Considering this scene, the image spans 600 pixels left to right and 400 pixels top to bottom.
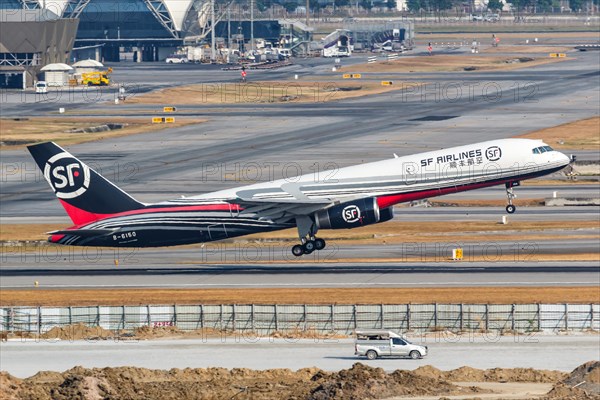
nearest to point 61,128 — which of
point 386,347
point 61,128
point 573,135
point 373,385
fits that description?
point 61,128

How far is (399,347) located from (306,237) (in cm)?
2480

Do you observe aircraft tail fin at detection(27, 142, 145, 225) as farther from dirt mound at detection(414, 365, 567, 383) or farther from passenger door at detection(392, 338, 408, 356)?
dirt mound at detection(414, 365, 567, 383)

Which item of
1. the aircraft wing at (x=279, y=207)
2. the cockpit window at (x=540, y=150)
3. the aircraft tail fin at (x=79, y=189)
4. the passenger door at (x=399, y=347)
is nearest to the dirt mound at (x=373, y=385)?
the passenger door at (x=399, y=347)

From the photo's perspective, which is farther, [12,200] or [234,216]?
[12,200]

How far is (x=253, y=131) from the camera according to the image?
17988 cm

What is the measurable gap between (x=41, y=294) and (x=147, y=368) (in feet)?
70.0

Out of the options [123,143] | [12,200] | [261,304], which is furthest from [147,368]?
[123,143]

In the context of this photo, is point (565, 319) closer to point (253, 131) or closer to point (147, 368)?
point (147, 368)

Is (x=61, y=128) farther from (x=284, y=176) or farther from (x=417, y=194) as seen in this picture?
(x=417, y=194)

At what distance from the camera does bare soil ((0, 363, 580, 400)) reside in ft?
177

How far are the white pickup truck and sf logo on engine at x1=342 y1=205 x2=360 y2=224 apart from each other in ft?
63.0

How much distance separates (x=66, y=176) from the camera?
8294cm

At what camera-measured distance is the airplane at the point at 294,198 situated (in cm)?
8375

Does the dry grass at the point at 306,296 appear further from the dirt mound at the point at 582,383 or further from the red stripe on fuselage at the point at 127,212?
the dirt mound at the point at 582,383
